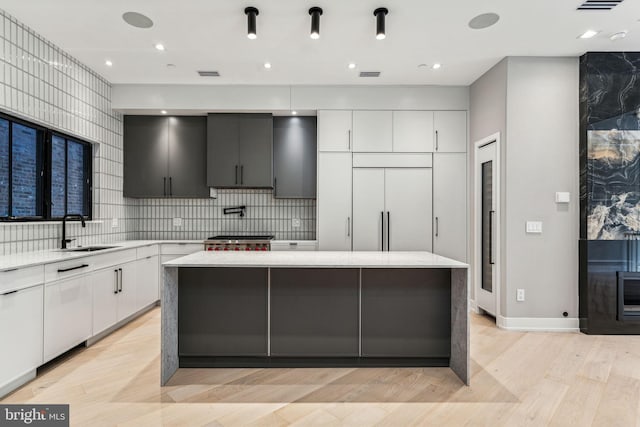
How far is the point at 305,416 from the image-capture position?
6.75 feet

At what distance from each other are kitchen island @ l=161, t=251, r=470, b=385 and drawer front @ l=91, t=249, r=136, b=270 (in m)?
1.19

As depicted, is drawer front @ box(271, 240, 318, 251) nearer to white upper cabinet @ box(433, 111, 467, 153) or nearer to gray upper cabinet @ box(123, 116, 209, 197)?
gray upper cabinet @ box(123, 116, 209, 197)

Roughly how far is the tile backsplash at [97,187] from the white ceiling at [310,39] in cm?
22

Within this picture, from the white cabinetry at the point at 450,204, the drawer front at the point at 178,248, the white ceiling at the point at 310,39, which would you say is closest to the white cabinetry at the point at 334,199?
the white ceiling at the point at 310,39

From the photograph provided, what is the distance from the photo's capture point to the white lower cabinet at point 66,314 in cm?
263

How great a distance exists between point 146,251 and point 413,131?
3.73 meters

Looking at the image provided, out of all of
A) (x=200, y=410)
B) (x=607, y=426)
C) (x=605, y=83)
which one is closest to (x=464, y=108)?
(x=605, y=83)

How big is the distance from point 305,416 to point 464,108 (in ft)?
13.4

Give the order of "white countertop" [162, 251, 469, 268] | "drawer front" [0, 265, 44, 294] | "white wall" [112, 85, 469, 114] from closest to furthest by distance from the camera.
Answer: "drawer front" [0, 265, 44, 294]
"white countertop" [162, 251, 469, 268]
"white wall" [112, 85, 469, 114]

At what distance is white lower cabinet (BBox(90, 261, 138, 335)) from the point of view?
3264 millimetres

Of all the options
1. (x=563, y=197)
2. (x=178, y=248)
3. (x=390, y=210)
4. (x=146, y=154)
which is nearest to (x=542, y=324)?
(x=563, y=197)

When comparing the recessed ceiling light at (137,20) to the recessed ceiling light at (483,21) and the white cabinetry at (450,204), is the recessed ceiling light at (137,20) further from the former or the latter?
the white cabinetry at (450,204)

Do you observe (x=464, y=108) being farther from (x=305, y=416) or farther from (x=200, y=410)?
(x=200, y=410)

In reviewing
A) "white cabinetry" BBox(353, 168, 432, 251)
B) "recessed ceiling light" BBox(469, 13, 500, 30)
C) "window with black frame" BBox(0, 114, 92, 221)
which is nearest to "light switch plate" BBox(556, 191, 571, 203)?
"white cabinetry" BBox(353, 168, 432, 251)
